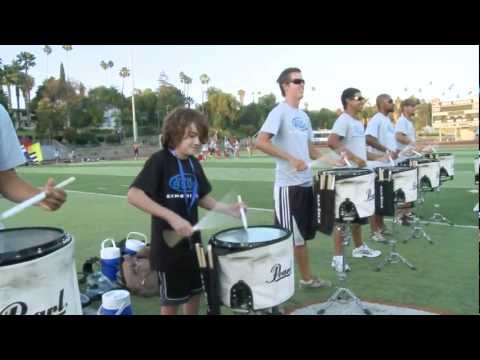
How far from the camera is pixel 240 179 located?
1545cm

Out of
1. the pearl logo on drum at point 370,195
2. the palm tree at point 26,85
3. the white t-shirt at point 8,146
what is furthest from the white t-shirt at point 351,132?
the palm tree at point 26,85

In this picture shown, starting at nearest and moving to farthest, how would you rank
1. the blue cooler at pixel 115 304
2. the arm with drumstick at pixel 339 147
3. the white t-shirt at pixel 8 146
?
the white t-shirt at pixel 8 146 → the blue cooler at pixel 115 304 → the arm with drumstick at pixel 339 147

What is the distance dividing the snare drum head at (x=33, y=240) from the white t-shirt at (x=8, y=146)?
37 cm

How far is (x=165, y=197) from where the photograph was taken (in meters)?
2.64

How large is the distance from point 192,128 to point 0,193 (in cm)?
117

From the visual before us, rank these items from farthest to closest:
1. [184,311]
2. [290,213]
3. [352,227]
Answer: [352,227]
[290,213]
[184,311]

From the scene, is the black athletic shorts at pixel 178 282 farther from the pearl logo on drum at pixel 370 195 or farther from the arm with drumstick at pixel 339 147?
the arm with drumstick at pixel 339 147

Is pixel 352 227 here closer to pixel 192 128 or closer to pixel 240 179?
pixel 192 128

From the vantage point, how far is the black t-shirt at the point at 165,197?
102 inches

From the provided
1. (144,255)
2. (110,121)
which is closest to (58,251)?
(144,255)

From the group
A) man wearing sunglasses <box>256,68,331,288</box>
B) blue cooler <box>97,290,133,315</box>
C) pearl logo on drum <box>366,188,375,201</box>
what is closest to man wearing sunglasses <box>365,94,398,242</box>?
pearl logo on drum <box>366,188,375,201</box>

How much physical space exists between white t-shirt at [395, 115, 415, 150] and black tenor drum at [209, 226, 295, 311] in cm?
558

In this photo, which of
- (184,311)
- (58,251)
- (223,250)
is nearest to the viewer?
(58,251)

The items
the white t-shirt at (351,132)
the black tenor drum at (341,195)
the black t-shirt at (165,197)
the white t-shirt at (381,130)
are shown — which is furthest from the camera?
the white t-shirt at (381,130)
